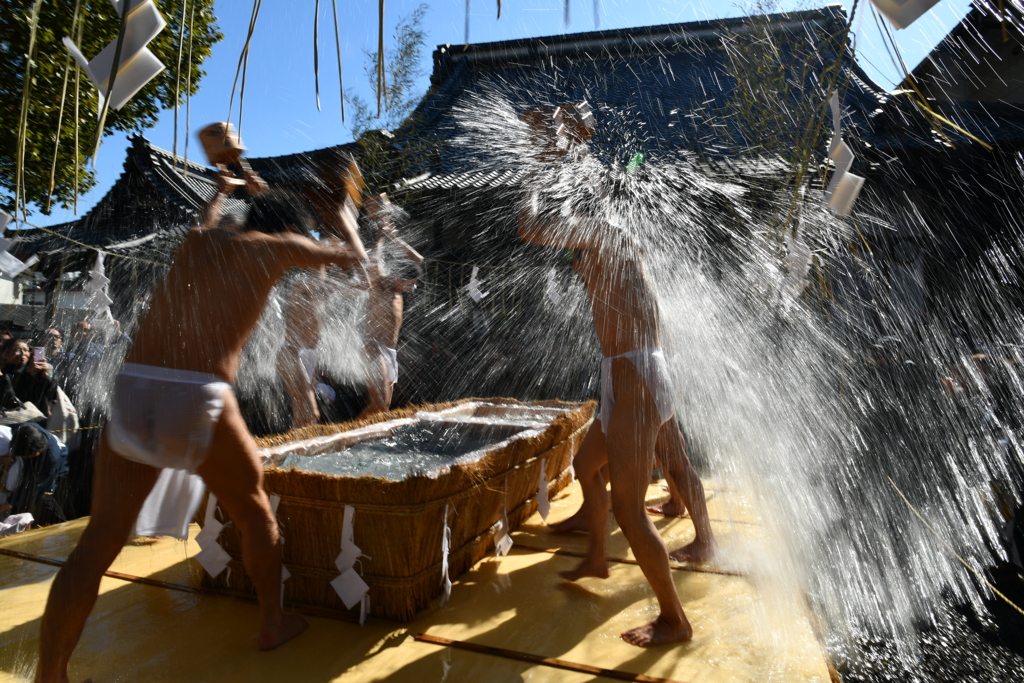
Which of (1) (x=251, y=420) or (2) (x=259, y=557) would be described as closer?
(2) (x=259, y=557)

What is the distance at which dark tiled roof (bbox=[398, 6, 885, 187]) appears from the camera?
671 centimetres

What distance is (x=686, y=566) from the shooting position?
266cm

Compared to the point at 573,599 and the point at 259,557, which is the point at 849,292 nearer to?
the point at 573,599

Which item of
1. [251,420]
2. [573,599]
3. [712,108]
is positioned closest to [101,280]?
[251,420]

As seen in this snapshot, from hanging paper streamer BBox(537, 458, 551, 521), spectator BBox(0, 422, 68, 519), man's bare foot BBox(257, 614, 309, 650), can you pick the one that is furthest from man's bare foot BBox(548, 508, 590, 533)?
spectator BBox(0, 422, 68, 519)

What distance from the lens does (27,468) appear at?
137 inches

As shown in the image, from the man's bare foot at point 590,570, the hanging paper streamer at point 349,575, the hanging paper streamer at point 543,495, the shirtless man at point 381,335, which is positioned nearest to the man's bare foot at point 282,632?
the hanging paper streamer at point 349,575

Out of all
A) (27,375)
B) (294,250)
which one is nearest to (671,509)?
(294,250)

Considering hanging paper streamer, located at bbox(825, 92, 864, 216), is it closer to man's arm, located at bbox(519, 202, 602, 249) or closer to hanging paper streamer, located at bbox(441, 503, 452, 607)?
man's arm, located at bbox(519, 202, 602, 249)

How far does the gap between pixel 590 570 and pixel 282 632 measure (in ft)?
3.94

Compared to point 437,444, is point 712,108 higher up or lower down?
higher up

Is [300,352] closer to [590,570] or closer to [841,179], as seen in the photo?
[590,570]

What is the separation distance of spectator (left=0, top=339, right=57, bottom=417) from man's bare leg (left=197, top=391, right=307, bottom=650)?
3.16 metres

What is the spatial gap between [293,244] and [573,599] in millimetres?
1657
